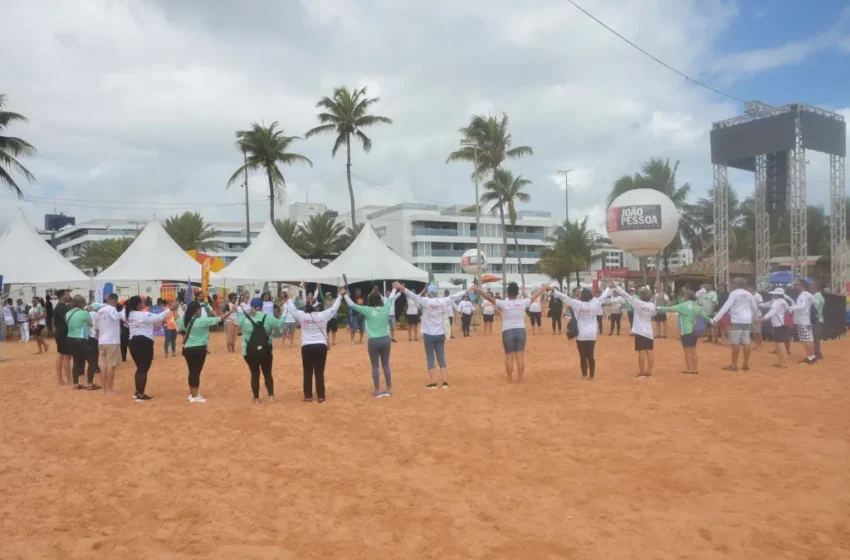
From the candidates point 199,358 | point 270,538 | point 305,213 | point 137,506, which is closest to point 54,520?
point 137,506

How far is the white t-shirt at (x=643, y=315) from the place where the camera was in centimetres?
1080

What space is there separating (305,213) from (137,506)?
74.7 meters

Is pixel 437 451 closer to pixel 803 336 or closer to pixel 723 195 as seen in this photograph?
pixel 803 336

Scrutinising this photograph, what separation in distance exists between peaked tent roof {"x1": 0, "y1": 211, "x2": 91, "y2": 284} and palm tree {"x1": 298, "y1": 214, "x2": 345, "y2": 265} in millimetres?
25727

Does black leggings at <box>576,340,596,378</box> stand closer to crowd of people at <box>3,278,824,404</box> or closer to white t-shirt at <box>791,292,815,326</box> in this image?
crowd of people at <box>3,278,824,404</box>

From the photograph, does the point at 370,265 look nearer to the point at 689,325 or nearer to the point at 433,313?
the point at 433,313

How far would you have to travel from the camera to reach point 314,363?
9.66 m

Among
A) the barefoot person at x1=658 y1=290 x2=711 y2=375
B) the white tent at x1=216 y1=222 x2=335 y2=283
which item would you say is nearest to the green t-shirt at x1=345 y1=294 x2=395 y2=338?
the barefoot person at x1=658 y1=290 x2=711 y2=375

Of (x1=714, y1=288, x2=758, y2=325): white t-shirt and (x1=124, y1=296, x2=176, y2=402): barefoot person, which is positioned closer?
(x1=124, y1=296, x2=176, y2=402): barefoot person

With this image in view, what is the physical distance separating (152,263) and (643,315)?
18.8 meters

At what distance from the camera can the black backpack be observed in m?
9.52

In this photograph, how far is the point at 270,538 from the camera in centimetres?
464

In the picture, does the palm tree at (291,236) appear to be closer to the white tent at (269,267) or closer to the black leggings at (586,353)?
the white tent at (269,267)

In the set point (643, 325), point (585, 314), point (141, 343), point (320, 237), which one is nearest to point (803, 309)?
point (643, 325)
